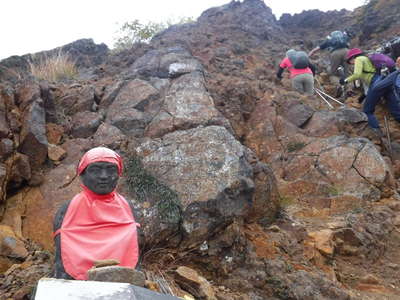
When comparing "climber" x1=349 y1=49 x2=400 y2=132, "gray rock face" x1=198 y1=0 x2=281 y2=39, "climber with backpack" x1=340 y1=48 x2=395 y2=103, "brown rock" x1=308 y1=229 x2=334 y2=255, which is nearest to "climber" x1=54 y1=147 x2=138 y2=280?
"brown rock" x1=308 y1=229 x2=334 y2=255

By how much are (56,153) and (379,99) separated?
5905 mm

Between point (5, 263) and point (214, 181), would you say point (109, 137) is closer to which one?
point (214, 181)

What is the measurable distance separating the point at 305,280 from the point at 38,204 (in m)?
3.16

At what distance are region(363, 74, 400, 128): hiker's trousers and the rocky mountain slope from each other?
0.57 feet

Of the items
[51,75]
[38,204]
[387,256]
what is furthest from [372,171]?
[51,75]

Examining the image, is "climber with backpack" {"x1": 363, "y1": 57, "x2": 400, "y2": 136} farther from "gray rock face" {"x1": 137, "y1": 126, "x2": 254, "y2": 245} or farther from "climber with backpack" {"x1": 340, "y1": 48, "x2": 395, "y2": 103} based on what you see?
"gray rock face" {"x1": 137, "y1": 126, "x2": 254, "y2": 245}

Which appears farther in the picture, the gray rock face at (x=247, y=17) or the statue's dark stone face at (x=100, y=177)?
the gray rock face at (x=247, y=17)

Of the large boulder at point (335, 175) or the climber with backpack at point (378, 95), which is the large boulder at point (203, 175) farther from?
the climber with backpack at point (378, 95)

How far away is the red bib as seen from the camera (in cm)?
309

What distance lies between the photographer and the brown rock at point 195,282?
12.3 feet

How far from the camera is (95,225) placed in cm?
333

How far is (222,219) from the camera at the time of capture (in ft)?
14.7

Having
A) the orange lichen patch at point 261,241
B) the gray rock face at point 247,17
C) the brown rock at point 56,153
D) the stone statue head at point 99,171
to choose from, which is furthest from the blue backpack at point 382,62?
the stone statue head at point 99,171

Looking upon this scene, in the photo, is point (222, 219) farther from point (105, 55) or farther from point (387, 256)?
point (105, 55)
